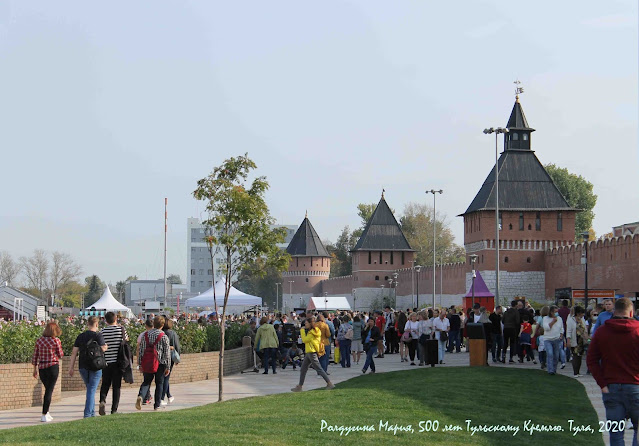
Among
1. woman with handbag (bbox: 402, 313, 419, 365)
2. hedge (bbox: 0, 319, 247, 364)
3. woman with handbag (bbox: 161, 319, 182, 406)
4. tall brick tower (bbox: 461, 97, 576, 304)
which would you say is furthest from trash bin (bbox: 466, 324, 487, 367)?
tall brick tower (bbox: 461, 97, 576, 304)

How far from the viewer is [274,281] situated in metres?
120

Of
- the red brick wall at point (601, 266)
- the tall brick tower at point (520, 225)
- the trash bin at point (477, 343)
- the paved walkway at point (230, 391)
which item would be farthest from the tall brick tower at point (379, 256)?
the trash bin at point (477, 343)

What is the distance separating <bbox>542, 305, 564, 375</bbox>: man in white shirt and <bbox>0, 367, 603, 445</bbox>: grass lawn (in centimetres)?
250

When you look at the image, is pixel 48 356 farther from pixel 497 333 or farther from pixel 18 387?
pixel 497 333

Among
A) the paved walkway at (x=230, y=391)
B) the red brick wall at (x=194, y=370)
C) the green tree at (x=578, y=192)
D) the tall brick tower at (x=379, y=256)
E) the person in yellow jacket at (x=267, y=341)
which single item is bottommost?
the paved walkway at (x=230, y=391)

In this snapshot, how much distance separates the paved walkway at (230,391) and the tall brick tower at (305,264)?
71.4 m

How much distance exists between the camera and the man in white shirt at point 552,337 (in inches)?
718

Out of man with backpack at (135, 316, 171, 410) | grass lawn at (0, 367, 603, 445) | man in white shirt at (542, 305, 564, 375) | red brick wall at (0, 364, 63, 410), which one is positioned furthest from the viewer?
man in white shirt at (542, 305, 564, 375)

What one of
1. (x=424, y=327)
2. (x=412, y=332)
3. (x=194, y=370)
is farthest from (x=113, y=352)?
(x=412, y=332)

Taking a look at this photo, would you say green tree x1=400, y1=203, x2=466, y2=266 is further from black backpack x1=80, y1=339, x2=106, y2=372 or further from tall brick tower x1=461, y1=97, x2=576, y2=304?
black backpack x1=80, y1=339, x2=106, y2=372

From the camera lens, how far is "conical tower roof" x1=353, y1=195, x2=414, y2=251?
8638 centimetres

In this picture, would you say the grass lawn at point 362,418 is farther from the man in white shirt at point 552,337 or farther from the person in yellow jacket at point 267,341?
the person in yellow jacket at point 267,341

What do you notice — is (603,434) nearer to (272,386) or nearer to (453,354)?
(272,386)

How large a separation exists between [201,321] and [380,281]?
62095 millimetres
